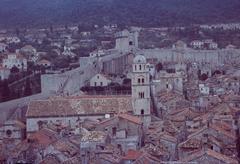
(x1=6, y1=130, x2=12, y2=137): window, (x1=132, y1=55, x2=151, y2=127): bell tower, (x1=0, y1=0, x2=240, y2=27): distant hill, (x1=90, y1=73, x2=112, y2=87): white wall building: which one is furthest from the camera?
(x1=0, y1=0, x2=240, y2=27): distant hill

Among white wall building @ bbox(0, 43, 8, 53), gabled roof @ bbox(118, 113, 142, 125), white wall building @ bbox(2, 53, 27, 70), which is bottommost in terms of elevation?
gabled roof @ bbox(118, 113, 142, 125)

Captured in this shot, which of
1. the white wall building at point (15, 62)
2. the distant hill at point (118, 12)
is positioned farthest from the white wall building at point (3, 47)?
the distant hill at point (118, 12)

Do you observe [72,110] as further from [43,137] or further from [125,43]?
[125,43]

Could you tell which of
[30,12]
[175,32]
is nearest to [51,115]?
[175,32]

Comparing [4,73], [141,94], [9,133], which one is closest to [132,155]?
[141,94]

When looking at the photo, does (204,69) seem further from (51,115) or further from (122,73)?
(51,115)

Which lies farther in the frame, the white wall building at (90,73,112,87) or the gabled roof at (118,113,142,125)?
the white wall building at (90,73,112,87)

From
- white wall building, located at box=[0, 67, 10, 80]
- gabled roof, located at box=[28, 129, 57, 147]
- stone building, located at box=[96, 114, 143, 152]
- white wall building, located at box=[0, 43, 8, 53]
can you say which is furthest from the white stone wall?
white wall building, located at box=[0, 43, 8, 53]

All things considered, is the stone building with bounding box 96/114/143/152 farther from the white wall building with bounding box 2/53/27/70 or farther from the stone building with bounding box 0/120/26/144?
the white wall building with bounding box 2/53/27/70
